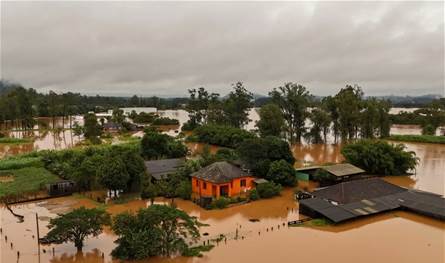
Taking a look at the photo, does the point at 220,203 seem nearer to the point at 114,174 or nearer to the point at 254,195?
the point at 254,195

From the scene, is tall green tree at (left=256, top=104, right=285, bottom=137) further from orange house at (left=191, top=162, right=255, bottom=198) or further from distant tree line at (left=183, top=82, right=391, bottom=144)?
orange house at (left=191, top=162, right=255, bottom=198)

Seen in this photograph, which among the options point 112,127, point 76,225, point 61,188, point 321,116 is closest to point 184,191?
point 61,188

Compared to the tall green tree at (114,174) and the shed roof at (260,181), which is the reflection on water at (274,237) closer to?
the tall green tree at (114,174)

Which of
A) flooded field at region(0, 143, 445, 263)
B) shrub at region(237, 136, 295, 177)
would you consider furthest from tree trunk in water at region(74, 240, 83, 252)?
shrub at region(237, 136, 295, 177)

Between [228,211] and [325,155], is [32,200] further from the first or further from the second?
[325,155]

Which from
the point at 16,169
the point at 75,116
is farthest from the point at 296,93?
the point at 75,116
